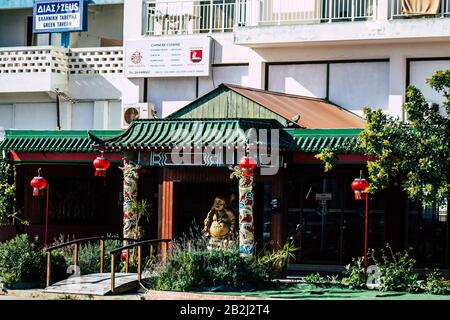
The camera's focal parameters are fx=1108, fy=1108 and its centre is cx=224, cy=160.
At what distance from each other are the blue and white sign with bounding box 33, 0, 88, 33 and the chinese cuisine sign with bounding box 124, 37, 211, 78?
110 inches

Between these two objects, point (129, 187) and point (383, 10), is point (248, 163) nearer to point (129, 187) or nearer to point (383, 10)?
point (129, 187)

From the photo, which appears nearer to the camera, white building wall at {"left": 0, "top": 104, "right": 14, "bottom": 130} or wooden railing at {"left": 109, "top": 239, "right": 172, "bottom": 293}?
wooden railing at {"left": 109, "top": 239, "right": 172, "bottom": 293}

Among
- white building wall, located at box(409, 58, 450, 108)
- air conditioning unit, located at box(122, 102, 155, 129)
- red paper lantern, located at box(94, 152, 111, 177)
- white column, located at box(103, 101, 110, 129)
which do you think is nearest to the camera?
red paper lantern, located at box(94, 152, 111, 177)

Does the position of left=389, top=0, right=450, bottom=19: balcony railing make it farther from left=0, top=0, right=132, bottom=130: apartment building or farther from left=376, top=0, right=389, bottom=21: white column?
left=0, top=0, right=132, bottom=130: apartment building

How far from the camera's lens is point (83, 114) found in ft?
122

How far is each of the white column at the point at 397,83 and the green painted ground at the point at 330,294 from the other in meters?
8.49

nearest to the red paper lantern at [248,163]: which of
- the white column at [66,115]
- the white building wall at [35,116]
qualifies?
the white column at [66,115]

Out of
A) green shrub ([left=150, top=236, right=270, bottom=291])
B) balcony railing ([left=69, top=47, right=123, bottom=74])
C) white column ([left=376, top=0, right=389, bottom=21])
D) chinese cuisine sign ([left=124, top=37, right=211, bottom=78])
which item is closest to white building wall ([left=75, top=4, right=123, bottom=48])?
balcony railing ([left=69, top=47, right=123, bottom=74])

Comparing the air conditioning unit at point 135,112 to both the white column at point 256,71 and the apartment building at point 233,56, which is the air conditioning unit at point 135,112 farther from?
the white column at point 256,71

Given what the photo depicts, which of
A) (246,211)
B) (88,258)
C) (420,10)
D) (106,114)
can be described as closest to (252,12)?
(420,10)

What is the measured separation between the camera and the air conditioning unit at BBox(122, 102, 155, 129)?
3441cm
